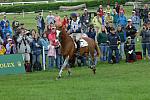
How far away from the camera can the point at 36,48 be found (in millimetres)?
25828

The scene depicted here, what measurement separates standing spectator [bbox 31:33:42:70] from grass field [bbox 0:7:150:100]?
3.02 ft

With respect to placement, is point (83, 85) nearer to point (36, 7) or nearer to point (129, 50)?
point (129, 50)

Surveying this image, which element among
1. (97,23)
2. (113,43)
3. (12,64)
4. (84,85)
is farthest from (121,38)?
(84,85)

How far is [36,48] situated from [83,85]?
22.3 ft

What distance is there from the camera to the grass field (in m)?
17.2

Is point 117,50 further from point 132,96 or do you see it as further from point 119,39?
point 132,96

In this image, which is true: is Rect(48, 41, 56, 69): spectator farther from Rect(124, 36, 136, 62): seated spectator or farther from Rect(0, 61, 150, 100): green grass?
Rect(124, 36, 136, 62): seated spectator

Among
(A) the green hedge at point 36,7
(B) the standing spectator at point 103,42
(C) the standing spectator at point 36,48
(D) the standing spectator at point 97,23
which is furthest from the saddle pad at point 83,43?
(A) the green hedge at point 36,7

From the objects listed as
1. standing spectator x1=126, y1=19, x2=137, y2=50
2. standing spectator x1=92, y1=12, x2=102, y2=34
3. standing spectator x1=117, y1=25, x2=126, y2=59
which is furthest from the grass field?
standing spectator x1=92, y1=12, x2=102, y2=34

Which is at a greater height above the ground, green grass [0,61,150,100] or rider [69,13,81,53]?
rider [69,13,81,53]

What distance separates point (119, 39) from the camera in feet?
92.6

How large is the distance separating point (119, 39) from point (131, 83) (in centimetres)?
850

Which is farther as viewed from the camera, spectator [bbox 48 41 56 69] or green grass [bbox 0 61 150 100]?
spectator [bbox 48 41 56 69]

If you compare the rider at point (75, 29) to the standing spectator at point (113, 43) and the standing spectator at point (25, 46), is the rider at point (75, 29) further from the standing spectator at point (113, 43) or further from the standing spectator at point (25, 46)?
the standing spectator at point (113, 43)
